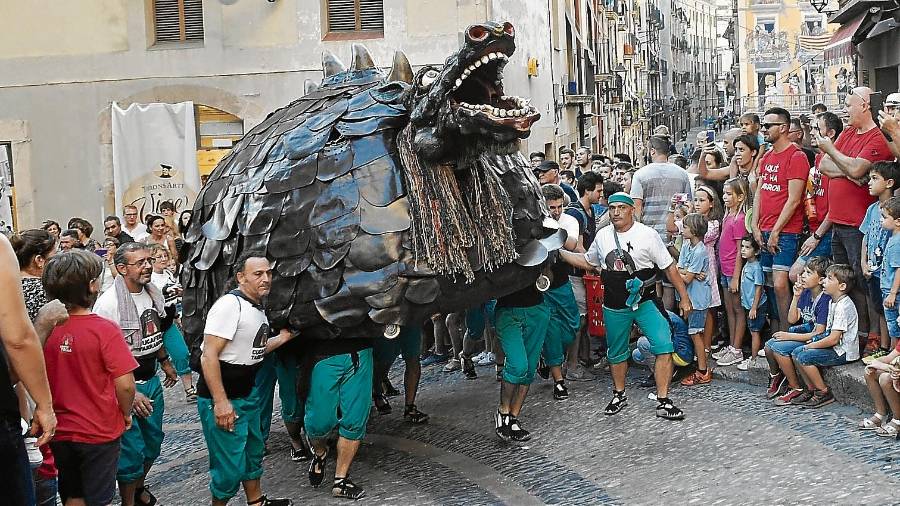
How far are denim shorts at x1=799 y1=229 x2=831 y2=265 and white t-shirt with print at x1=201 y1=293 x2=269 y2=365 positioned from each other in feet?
13.3

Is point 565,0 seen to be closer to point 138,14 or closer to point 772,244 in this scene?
point 138,14

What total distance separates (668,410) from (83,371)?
400 cm

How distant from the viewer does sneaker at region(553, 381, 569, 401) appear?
27.6 ft

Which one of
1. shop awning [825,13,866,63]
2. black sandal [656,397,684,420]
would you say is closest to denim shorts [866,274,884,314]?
black sandal [656,397,684,420]

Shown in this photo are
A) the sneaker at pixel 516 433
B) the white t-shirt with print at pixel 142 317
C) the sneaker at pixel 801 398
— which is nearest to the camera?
the white t-shirt with print at pixel 142 317

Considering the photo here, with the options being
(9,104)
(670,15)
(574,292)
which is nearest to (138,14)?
(9,104)

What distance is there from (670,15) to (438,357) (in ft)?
225

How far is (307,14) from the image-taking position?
15242 millimetres

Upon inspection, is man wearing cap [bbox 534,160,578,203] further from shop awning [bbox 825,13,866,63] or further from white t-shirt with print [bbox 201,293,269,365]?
shop awning [bbox 825,13,866,63]

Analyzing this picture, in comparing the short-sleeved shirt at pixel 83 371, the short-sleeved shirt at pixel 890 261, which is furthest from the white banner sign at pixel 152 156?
the short-sleeved shirt at pixel 890 261

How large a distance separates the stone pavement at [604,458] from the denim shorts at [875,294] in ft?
2.41

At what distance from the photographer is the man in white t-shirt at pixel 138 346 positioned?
6344 mm

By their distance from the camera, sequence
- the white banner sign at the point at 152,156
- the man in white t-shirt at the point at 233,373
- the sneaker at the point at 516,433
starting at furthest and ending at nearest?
the white banner sign at the point at 152,156 < the sneaker at the point at 516,433 < the man in white t-shirt at the point at 233,373

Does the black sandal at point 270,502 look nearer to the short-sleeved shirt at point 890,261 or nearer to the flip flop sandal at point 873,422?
the flip flop sandal at point 873,422
